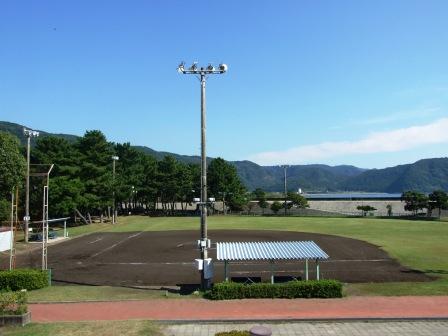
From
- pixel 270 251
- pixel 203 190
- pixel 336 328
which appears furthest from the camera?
pixel 203 190

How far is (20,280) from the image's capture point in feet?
77.7

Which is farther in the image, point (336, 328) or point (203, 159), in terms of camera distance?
point (203, 159)

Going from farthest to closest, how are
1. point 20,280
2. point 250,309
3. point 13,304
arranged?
point 20,280
point 250,309
point 13,304

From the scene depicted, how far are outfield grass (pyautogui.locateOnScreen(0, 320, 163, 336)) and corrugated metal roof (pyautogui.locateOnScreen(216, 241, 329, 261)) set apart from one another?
238 inches

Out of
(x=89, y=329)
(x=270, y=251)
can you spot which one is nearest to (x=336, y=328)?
(x=270, y=251)

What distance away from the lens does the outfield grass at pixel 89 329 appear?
1545 cm

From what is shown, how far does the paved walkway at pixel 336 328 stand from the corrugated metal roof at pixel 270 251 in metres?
4.94

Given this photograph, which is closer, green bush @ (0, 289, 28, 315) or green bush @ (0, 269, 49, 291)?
green bush @ (0, 289, 28, 315)

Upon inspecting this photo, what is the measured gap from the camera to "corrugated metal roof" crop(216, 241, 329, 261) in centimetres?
2148

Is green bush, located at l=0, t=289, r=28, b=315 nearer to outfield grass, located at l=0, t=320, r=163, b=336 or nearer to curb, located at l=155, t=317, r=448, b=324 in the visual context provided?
outfield grass, located at l=0, t=320, r=163, b=336

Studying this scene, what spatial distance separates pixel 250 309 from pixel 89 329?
21.3 ft

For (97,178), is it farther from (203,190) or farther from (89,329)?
(89,329)

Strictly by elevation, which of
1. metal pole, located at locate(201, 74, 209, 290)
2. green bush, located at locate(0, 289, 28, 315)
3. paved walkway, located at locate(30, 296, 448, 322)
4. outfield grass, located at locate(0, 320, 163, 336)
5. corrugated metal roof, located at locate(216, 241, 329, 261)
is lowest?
paved walkway, located at locate(30, 296, 448, 322)

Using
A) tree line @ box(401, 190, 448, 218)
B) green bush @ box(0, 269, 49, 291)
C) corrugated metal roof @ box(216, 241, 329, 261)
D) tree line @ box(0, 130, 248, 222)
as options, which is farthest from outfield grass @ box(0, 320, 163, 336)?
tree line @ box(401, 190, 448, 218)
